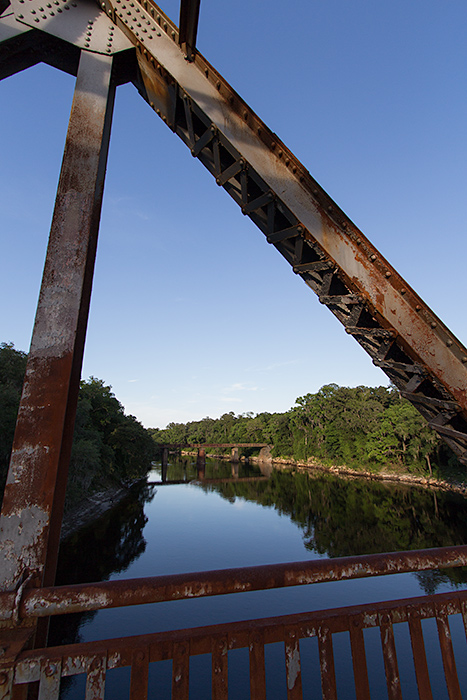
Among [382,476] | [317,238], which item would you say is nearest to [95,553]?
[317,238]

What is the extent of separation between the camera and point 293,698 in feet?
5.49

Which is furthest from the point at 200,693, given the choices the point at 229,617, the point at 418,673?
the point at 418,673

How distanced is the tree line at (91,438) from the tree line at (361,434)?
33060 mm

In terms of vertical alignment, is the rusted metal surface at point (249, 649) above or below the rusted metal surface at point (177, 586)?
below

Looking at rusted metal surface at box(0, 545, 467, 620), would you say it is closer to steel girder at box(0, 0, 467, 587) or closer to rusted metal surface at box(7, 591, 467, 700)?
rusted metal surface at box(7, 591, 467, 700)

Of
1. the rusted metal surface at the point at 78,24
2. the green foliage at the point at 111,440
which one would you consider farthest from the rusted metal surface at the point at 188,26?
the green foliage at the point at 111,440

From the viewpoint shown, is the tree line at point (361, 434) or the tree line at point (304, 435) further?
the tree line at point (361, 434)

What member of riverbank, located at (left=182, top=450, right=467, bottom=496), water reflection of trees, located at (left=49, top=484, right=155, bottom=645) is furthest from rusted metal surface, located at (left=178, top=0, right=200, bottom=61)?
riverbank, located at (left=182, top=450, right=467, bottom=496)

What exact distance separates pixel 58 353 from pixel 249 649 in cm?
176

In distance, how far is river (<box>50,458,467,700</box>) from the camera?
10141 millimetres

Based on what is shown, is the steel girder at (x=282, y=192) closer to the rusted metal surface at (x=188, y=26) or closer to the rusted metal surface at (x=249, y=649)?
the rusted metal surface at (x=188, y=26)

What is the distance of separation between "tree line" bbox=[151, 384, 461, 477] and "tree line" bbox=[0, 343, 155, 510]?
1302 inches

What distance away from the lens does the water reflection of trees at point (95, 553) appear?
12.7 meters

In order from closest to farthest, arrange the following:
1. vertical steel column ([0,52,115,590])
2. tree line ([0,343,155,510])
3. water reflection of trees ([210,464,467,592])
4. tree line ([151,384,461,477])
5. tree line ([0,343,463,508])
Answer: vertical steel column ([0,52,115,590]) < tree line ([0,343,155,510]) < water reflection of trees ([210,464,467,592]) < tree line ([0,343,463,508]) < tree line ([151,384,461,477])
